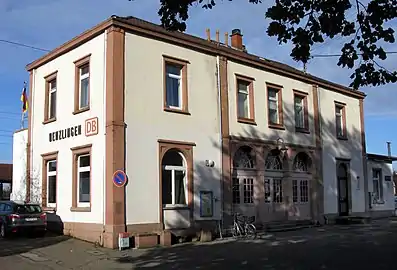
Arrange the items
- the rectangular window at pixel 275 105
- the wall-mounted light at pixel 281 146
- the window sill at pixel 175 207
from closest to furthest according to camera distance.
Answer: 1. the window sill at pixel 175 207
2. the wall-mounted light at pixel 281 146
3. the rectangular window at pixel 275 105

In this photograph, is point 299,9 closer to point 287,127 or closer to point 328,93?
point 287,127

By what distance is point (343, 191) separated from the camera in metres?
30.3

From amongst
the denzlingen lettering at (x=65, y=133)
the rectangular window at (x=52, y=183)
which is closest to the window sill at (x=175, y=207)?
the denzlingen lettering at (x=65, y=133)

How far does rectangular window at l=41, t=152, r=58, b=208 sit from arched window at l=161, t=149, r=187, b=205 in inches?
197

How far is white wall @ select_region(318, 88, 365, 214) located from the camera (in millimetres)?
28844

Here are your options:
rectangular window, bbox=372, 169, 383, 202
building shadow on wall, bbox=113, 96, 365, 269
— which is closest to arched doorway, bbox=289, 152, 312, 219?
building shadow on wall, bbox=113, 96, 365, 269

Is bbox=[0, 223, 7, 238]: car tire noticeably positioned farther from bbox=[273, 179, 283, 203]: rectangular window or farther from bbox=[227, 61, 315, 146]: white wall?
bbox=[273, 179, 283, 203]: rectangular window

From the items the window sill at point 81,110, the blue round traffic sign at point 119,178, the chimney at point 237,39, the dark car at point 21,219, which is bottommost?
the dark car at point 21,219

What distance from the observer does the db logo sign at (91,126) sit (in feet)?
63.7

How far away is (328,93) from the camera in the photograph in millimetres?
29906

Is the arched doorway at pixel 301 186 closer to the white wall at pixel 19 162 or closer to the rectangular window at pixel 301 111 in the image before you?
the rectangular window at pixel 301 111

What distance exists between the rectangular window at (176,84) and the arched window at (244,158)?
3957 mm

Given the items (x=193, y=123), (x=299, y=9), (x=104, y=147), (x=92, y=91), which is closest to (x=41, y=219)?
(x=104, y=147)

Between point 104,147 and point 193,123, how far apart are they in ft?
13.7
